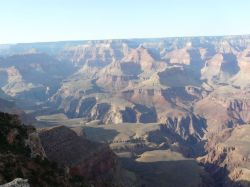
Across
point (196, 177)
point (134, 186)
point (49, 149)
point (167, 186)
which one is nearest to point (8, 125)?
point (49, 149)

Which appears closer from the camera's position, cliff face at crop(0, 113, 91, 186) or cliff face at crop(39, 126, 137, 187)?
cliff face at crop(0, 113, 91, 186)

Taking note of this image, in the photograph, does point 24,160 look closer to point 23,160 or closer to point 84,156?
point 23,160

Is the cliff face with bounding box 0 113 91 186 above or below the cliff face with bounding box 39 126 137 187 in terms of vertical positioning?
above

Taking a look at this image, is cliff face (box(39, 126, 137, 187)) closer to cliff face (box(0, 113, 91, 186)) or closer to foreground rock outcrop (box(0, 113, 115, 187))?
cliff face (box(0, 113, 91, 186))

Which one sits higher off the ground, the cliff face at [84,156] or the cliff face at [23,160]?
the cliff face at [23,160]

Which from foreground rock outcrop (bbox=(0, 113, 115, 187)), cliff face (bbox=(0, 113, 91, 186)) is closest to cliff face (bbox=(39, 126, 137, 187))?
cliff face (bbox=(0, 113, 91, 186))

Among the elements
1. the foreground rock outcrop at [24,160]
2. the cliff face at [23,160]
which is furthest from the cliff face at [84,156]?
the foreground rock outcrop at [24,160]

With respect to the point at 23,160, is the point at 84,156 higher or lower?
lower

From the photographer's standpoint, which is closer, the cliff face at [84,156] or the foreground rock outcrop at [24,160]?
the foreground rock outcrop at [24,160]

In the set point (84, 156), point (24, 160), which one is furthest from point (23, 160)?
point (84, 156)

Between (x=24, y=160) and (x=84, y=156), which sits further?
(x=84, y=156)

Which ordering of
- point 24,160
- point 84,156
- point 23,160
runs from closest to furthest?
point 23,160
point 24,160
point 84,156

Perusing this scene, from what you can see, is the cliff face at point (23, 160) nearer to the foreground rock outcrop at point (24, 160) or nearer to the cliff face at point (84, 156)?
the foreground rock outcrop at point (24, 160)
